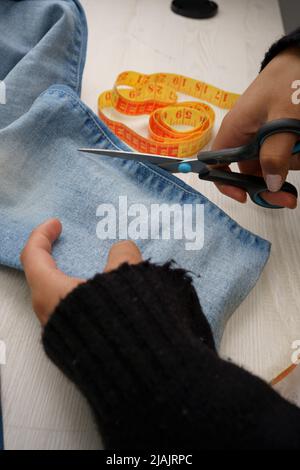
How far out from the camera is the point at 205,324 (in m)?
0.48

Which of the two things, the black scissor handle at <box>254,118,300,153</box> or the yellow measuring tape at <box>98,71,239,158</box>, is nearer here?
the black scissor handle at <box>254,118,300,153</box>

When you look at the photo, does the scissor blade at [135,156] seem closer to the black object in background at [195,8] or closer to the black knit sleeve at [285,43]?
the black knit sleeve at [285,43]

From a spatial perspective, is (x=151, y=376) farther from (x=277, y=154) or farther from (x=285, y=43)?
(x=285, y=43)

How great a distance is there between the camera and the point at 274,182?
0.59m

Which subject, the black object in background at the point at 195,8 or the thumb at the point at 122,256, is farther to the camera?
the black object in background at the point at 195,8

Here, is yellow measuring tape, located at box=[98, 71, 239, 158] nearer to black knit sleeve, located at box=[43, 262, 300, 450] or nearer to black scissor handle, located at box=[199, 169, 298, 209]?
black scissor handle, located at box=[199, 169, 298, 209]

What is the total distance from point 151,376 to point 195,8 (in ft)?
3.78

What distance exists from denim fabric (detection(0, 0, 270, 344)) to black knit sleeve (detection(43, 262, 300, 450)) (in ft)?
0.42

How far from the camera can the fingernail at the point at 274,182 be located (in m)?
0.59

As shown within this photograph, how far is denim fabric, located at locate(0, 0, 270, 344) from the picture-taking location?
0.57 meters

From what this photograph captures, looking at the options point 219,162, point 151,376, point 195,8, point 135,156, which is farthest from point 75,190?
point 195,8

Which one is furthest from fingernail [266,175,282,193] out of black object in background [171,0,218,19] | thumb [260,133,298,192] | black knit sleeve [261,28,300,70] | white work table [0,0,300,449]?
black object in background [171,0,218,19]

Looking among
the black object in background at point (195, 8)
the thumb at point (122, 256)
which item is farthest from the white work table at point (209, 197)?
the thumb at point (122, 256)

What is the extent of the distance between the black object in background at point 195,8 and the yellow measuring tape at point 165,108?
340 mm
